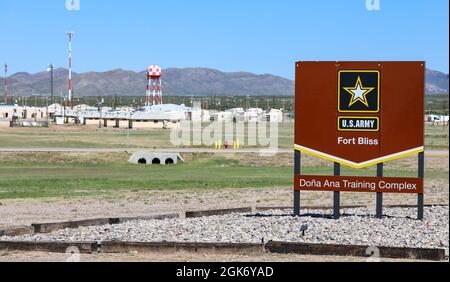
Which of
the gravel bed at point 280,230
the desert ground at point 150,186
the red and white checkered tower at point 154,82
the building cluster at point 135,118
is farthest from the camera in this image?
the red and white checkered tower at point 154,82

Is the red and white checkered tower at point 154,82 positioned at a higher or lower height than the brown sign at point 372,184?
higher

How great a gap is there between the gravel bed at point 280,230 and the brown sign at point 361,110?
1.32 metres

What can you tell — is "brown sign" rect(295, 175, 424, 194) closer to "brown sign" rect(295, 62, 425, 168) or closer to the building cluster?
"brown sign" rect(295, 62, 425, 168)

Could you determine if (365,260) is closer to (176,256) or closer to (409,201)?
(176,256)

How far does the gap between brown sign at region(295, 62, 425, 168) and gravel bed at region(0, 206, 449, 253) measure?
1319 mm

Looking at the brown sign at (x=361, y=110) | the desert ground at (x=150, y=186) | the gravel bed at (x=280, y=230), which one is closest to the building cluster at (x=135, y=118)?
the desert ground at (x=150, y=186)

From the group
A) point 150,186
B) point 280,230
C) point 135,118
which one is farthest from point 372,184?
point 135,118

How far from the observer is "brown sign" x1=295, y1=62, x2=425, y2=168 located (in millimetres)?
16031

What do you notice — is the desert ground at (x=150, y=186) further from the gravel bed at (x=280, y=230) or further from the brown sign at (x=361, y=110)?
the brown sign at (x=361, y=110)

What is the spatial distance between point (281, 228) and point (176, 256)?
3.24 m

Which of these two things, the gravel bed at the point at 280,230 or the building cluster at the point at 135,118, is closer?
the gravel bed at the point at 280,230

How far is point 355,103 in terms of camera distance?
638 inches

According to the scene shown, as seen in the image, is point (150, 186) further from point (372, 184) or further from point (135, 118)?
point (135, 118)

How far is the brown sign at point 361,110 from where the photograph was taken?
52.6ft
